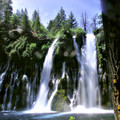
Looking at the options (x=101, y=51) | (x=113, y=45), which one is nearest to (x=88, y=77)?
(x=101, y=51)

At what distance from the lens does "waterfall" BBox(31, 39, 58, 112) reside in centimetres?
1566

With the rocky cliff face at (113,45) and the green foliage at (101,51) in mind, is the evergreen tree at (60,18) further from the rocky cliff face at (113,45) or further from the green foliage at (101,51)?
the rocky cliff face at (113,45)

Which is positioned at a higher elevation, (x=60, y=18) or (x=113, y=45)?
(x=60, y=18)

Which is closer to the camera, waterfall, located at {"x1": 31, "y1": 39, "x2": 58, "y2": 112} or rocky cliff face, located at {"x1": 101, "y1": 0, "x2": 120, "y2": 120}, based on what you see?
rocky cliff face, located at {"x1": 101, "y1": 0, "x2": 120, "y2": 120}

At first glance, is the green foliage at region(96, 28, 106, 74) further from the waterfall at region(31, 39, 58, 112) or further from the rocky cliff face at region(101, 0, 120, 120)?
the rocky cliff face at region(101, 0, 120, 120)

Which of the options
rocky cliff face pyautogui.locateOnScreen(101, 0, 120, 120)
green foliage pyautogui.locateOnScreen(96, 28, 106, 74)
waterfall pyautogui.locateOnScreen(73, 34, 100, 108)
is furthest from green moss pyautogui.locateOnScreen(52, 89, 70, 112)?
rocky cliff face pyautogui.locateOnScreen(101, 0, 120, 120)

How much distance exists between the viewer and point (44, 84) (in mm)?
17594

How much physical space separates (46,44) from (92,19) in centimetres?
1877

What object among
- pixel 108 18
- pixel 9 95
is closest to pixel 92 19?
pixel 9 95

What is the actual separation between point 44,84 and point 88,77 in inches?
219

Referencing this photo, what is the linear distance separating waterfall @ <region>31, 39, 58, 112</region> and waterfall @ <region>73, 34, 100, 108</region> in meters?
3.65

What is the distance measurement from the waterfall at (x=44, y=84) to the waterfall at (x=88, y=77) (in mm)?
3646

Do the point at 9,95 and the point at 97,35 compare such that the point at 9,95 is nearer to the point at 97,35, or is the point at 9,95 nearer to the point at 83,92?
the point at 83,92

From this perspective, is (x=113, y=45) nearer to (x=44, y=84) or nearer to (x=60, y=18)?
(x=44, y=84)
